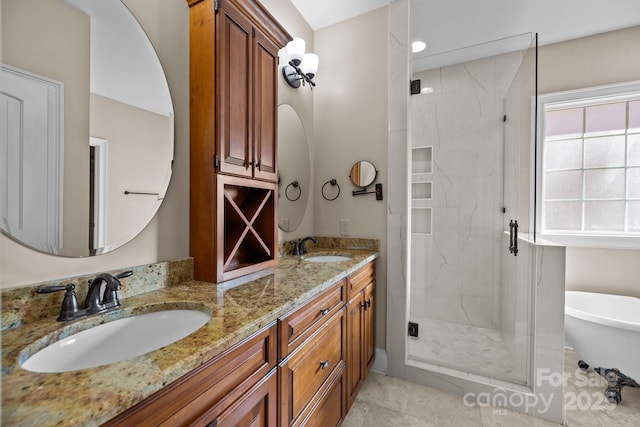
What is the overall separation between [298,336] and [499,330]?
236 centimetres

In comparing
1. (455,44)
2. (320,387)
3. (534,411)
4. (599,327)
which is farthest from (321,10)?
(534,411)

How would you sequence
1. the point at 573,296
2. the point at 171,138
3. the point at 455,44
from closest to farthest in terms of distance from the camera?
the point at 171,138
the point at 573,296
the point at 455,44

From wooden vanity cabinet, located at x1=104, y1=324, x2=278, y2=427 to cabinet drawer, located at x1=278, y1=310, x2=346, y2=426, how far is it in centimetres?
7

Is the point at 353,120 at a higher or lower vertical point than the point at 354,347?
higher

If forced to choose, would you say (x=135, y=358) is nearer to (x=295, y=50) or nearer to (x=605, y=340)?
(x=295, y=50)

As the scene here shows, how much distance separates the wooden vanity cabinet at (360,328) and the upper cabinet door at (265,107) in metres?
0.79

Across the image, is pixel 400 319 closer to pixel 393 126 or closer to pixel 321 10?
pixel 393 126

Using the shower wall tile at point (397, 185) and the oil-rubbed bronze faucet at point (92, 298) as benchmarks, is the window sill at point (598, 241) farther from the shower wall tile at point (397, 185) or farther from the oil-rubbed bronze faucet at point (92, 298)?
the oil-rubbed bronze faucet at point (92, 298)

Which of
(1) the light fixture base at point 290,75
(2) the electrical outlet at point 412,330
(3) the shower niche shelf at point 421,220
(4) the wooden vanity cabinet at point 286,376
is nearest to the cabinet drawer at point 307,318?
(4) the wooden vanity cabinet at point 286,376

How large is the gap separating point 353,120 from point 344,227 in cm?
88

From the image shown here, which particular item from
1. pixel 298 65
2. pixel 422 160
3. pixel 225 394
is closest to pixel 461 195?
pixel 422 160

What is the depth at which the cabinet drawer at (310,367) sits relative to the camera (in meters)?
0.98

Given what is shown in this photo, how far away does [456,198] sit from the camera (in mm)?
2754

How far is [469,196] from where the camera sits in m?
2.71
